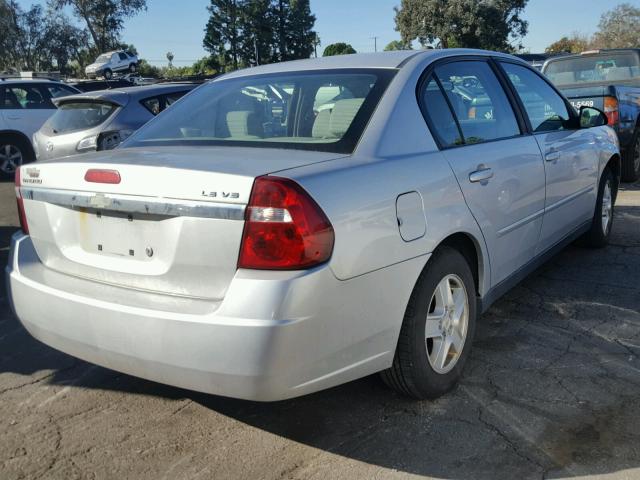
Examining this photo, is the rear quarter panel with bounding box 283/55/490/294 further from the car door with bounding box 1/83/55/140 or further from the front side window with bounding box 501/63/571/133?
the car door with bounding box 1/83/55/140

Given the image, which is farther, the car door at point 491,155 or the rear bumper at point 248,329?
the car door at point 491,155

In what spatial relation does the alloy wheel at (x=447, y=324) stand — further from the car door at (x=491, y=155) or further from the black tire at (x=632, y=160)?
the black tire at (x=632, y=160)

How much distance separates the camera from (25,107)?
37.1 ft

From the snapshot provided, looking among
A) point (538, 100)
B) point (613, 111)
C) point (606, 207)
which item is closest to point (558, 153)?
point (538, 100)

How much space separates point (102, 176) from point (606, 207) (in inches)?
174

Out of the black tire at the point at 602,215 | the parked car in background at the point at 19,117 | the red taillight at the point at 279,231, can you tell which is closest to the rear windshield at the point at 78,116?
the parked car in background at the point at 19,117

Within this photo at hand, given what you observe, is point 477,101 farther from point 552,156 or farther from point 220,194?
point 220,194

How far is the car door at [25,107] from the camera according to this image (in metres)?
11.1

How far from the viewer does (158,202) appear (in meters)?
2.41

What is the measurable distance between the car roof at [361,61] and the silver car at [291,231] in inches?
0.7

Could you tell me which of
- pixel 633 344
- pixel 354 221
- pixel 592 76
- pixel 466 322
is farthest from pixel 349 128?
pixel 592 76

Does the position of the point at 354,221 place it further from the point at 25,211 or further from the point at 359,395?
the point at 25,211

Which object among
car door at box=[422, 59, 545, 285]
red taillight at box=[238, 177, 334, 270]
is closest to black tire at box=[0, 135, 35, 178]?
car door at box=[422, 59, 545, 285]

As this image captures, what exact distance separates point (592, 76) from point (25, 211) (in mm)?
9293
